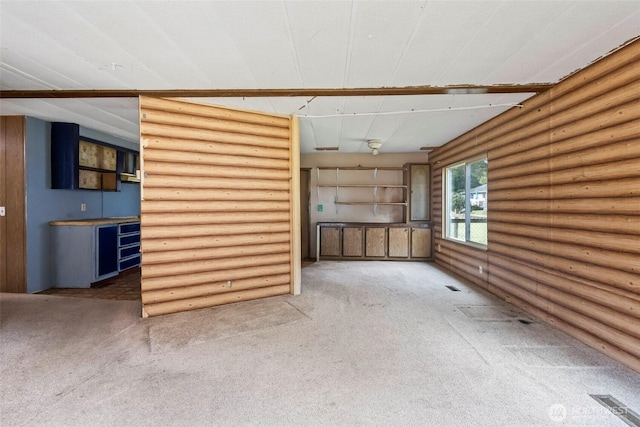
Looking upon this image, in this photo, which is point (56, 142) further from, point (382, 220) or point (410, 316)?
point (382, 220)

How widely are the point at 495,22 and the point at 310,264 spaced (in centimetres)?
531

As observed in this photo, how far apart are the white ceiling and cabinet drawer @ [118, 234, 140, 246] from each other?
251 cm

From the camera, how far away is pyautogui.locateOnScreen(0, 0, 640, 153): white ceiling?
1.92 m

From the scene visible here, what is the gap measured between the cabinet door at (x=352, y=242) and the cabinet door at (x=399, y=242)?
736mm

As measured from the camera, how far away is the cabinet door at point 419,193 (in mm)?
6836

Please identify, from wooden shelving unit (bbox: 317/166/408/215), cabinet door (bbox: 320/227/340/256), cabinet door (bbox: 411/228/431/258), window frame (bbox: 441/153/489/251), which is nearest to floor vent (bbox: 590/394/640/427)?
window frame (bbox: 441/153/489/251)

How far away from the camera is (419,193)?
6.87m

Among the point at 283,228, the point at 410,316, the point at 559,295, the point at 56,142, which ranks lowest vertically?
the point at 410,316

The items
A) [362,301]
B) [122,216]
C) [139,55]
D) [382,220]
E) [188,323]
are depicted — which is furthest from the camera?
[382,220]

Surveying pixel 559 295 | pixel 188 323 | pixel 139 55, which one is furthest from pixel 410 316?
pixel 139 55

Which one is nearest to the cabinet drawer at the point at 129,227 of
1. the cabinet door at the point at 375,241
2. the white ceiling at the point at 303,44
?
the white ceiling at the point at 303,44

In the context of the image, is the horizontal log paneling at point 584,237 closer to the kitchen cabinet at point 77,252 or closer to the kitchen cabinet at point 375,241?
the kitchen cabinet at point 375,241

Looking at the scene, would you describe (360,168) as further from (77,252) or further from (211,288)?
(77,252)

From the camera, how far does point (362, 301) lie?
392 centimetres
